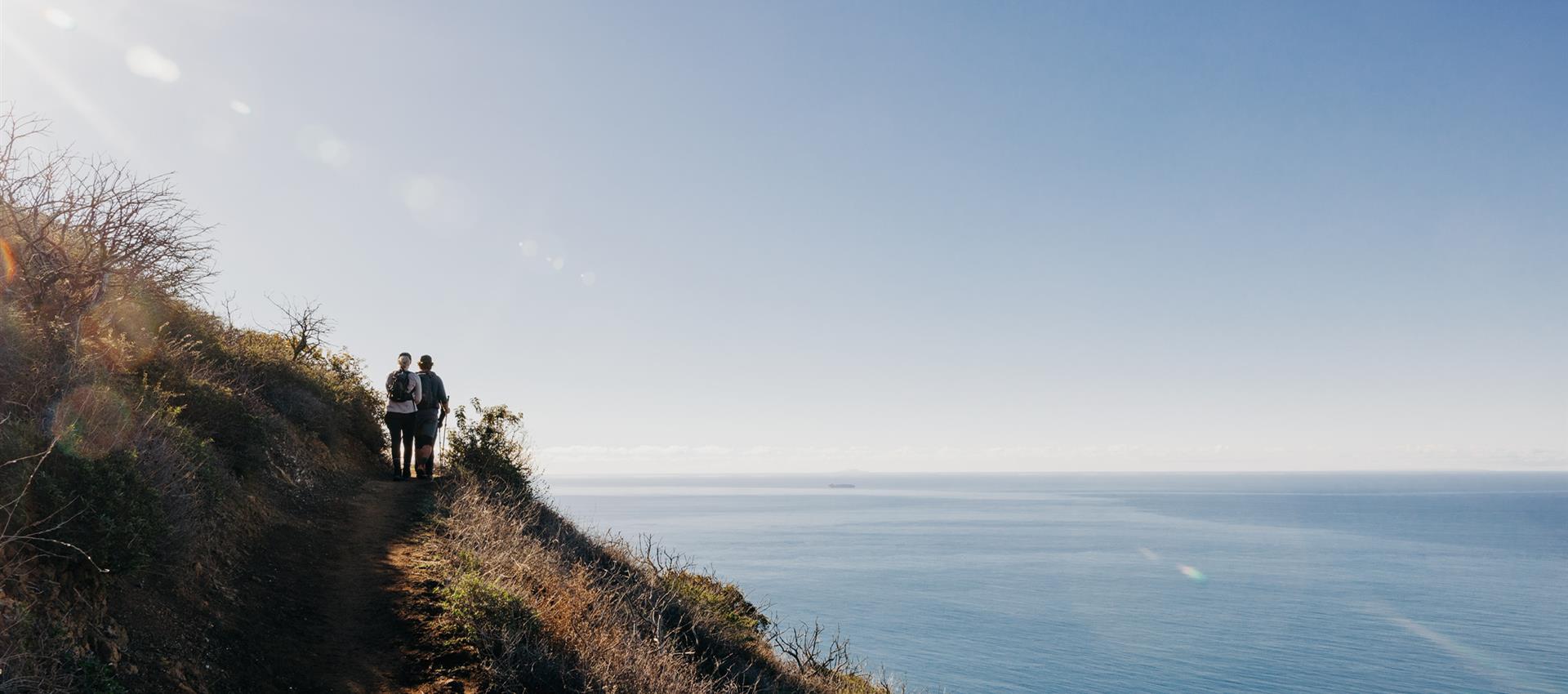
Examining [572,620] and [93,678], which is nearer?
[93,678]

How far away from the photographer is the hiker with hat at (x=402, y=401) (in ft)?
47.0

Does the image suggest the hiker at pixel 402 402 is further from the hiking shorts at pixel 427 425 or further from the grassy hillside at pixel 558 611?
the grassy hillside at pixel 558 611

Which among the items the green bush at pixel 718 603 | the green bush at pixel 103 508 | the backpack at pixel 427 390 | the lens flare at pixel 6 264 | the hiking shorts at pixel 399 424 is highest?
the lens flare at pixel 6 264

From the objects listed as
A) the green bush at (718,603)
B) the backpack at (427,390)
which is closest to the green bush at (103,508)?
the backpack at (427,390)

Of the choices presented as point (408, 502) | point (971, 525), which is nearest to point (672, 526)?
point (971, 525)

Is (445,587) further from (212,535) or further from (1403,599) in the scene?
(1403,599)

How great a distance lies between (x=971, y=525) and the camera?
185625 millimetres

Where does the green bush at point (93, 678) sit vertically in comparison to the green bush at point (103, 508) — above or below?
below

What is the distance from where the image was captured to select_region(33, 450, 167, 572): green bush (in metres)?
5.31

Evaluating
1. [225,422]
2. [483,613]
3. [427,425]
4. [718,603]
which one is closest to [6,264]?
[225,422]

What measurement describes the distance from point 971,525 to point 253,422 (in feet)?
619

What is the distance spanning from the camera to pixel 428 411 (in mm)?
14680

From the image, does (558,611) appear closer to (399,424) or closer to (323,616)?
(323,616)

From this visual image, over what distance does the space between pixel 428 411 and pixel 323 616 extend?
7878 millimetres
